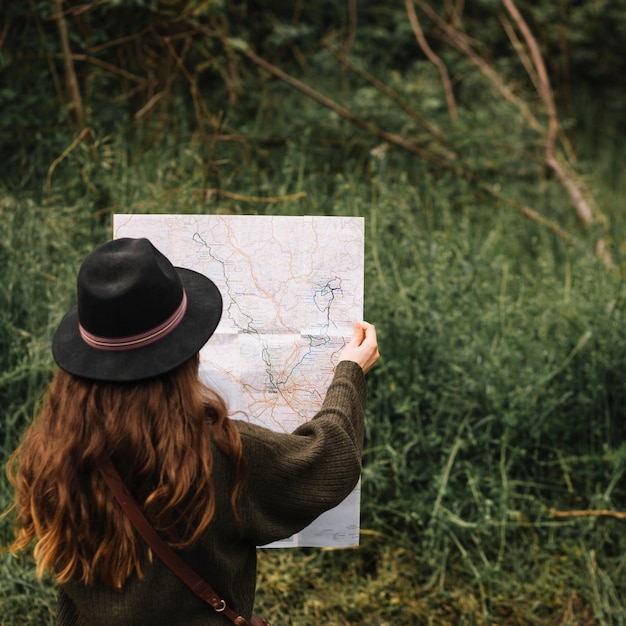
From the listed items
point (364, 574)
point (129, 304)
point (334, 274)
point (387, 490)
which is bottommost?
point (364, 574)

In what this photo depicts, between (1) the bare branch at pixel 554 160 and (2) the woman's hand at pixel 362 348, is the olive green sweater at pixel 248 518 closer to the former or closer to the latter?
(2) the woman's hand at pixel 362 348

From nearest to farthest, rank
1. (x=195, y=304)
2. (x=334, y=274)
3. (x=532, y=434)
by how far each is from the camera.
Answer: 1. (x=195, y=304)
2. (x=334, y=274)
3. (x=532, y=434)

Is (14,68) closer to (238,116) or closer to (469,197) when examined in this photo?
(238,116)

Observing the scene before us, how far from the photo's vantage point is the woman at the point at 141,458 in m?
1.60

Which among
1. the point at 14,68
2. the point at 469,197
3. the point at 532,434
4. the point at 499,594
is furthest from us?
the point at 469,197

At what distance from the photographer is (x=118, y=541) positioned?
1635 millimetres

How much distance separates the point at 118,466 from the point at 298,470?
398 millimetres

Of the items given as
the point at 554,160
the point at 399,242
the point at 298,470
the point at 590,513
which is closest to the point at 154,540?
the point at 298,470

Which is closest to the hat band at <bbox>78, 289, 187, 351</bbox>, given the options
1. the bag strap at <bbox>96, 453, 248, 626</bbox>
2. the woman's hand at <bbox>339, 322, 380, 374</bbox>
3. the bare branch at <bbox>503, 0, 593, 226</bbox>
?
the bag strap at <bbox>96, 453, 248, 626</bbox>

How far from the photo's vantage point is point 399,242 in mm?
4449

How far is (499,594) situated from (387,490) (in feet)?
2.02

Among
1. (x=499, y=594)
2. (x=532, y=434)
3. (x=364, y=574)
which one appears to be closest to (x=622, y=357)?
(x=532, y=434)

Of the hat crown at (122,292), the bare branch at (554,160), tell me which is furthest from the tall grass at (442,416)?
the hat crown at (122,292)

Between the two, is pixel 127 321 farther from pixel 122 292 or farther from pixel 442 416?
pixel 442 416
